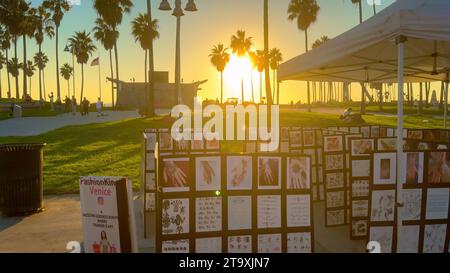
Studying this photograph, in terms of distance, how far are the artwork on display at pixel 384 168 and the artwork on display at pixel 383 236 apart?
0.54 meters

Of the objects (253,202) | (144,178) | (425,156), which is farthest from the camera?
(144,178)

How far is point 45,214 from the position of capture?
8.42 meters

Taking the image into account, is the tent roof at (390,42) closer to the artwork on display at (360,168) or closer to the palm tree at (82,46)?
the artwork on display at (360,168)

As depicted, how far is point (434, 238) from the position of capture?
509 cm

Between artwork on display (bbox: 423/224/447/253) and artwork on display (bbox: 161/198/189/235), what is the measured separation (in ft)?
9.10

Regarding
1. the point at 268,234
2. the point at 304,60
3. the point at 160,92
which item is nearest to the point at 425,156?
the point at 268,234

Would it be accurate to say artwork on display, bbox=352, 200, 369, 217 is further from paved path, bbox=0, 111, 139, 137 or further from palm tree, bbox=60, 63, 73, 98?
palm tree, bbox=60, 63, 73, 98

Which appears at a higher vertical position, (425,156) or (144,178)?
(425,156)

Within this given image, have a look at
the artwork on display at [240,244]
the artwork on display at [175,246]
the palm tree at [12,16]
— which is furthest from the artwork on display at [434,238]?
the palm tree at [12,16]

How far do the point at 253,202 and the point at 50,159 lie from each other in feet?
43.3

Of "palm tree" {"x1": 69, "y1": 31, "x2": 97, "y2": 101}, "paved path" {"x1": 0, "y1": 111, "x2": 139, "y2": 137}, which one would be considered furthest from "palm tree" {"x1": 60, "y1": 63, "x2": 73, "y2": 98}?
"paved path" {"x1": 0, "y1": 111, "x2": 139, "y2": 137}

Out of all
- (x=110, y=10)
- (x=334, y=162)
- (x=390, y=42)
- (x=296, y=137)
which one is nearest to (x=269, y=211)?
(x=334, y=162)

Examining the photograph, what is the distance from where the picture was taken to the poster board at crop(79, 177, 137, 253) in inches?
165
